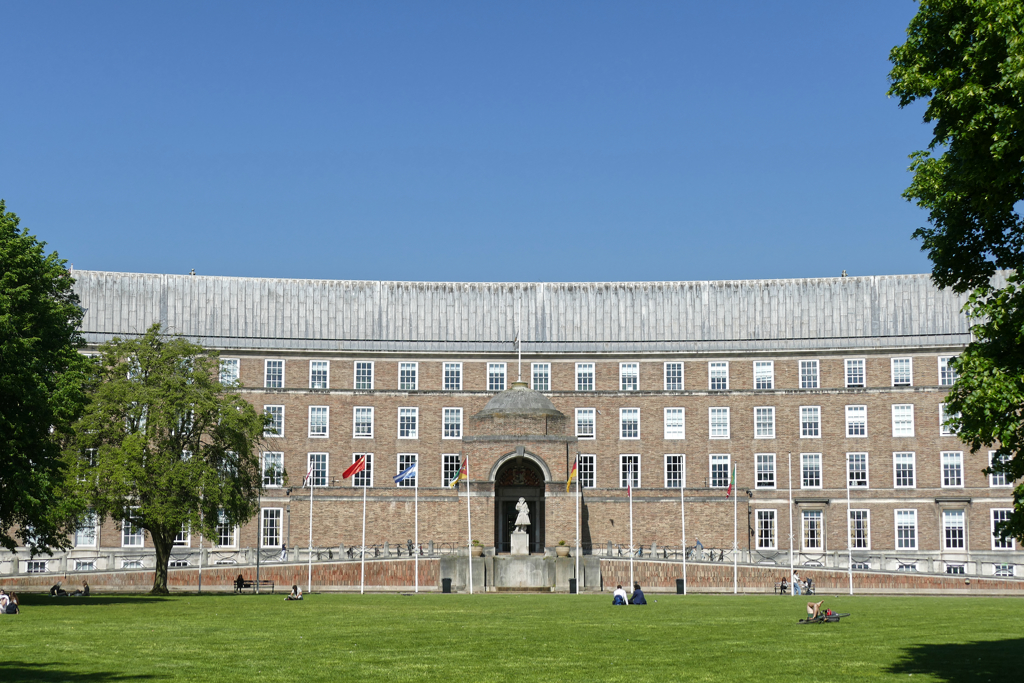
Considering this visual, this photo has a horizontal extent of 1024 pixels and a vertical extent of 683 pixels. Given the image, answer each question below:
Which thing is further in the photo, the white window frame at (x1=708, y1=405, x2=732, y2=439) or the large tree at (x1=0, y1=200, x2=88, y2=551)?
the white window frame at (x1=708, y1=405, x2=732, y2=439)

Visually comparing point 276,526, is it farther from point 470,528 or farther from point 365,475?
point 470,528

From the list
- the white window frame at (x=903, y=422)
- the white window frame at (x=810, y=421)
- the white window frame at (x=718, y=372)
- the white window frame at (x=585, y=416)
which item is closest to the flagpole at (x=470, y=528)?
the white window frame at (x=585, y=416)

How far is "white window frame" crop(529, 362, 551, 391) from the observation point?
284ft

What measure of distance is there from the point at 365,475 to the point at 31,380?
43.5 m

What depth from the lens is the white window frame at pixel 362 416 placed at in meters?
84.6

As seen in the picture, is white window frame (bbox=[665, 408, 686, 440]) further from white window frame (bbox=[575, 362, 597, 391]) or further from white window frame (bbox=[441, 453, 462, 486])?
white window frame (bbox=[441, 453, 462, 486])

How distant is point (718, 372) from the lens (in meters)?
85.4

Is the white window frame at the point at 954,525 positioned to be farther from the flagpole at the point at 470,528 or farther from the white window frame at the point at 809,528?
the flagpole at the point at 470,528

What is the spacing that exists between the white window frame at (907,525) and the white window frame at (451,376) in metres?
29.4

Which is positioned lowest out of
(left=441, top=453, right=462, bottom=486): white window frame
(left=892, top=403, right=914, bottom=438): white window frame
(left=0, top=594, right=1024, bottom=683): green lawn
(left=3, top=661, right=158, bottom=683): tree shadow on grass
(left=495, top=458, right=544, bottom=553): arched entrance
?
(left=0, top=594, right=1024, bottom=683): green lawn

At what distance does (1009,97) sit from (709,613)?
2453cm

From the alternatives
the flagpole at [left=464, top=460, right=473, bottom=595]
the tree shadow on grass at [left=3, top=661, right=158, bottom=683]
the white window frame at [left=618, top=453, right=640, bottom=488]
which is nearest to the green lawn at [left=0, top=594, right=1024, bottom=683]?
the tree shadow on grass at [left=3, top=661, right=158, bottom=683]

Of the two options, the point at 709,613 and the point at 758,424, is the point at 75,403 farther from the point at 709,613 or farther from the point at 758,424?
the point at 758,424

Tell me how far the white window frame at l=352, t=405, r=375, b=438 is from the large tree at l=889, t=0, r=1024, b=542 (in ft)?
206
